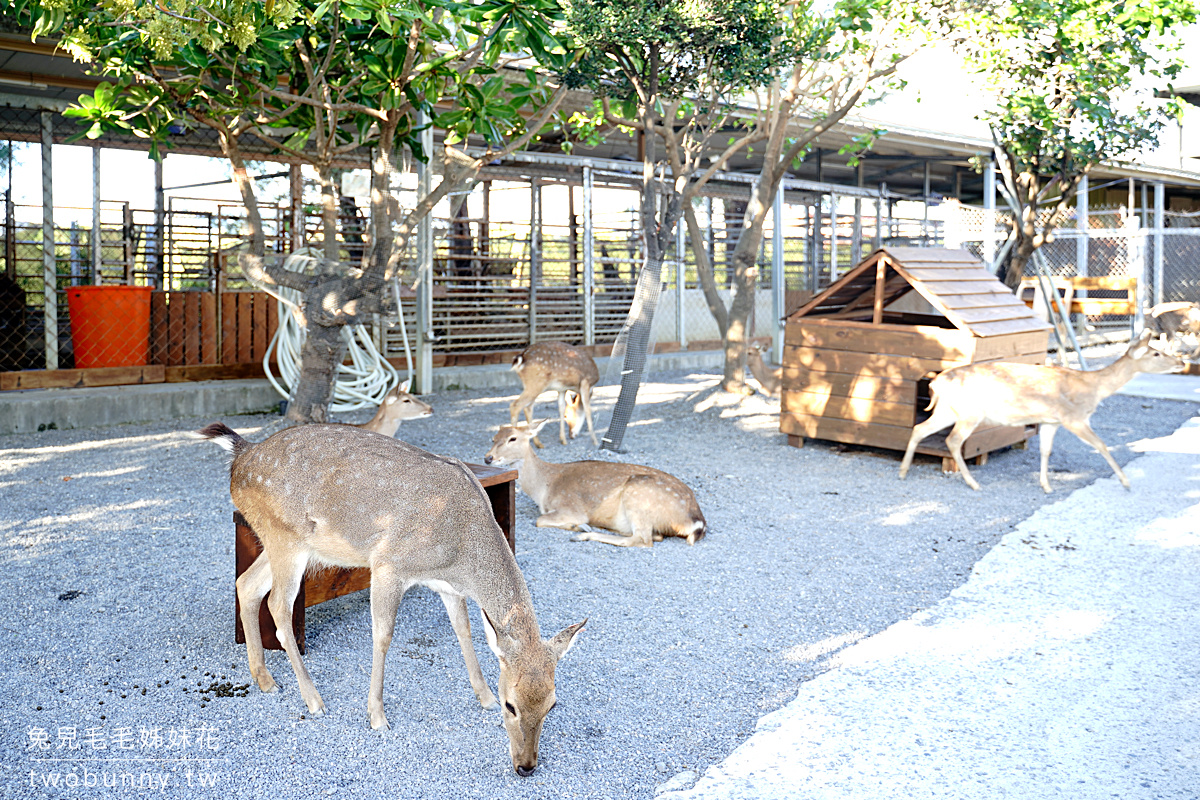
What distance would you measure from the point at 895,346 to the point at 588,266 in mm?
6415

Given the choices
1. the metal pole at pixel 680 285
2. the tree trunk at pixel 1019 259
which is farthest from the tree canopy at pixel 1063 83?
the metal pole at pixel 680 285

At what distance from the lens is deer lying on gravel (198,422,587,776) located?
333 cm

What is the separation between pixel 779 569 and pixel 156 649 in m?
3.13

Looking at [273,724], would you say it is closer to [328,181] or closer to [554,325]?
[328,181]

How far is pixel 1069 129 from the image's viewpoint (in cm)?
1199

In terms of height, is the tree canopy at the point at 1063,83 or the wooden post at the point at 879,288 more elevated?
the tree canopy at the point at 1063,83

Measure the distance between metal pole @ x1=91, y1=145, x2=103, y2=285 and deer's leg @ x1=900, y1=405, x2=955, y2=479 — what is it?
8957mm

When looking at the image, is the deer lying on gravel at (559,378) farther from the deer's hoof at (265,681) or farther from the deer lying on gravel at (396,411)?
the deer's hoof at (265,681)

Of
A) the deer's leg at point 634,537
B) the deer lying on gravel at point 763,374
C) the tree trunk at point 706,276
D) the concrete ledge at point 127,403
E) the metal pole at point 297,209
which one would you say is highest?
the metal pole at point 297,209

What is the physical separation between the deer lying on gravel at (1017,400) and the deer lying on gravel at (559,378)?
9.90ft

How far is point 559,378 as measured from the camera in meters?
9.23

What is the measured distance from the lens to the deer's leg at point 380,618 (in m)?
3.41

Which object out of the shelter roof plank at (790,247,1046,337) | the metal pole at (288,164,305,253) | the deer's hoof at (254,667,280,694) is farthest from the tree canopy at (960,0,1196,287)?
the deer's hoof at (254,667,280,694)

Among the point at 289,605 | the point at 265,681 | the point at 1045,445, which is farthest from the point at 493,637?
the point at 1045,445
